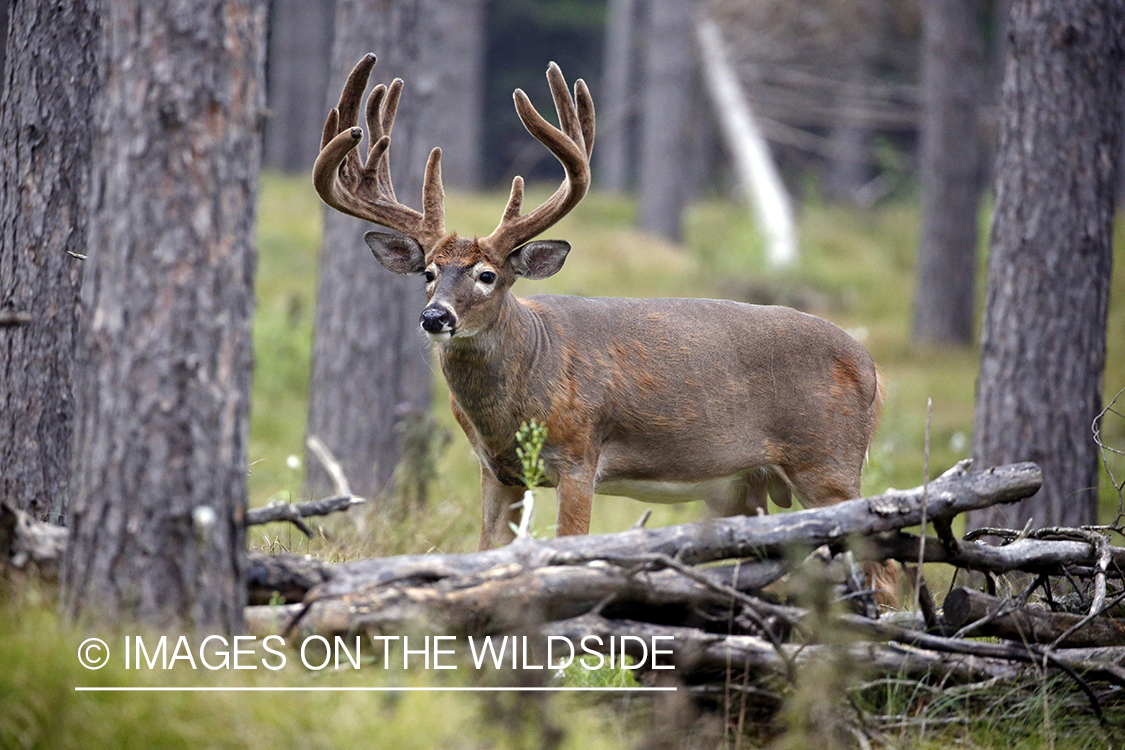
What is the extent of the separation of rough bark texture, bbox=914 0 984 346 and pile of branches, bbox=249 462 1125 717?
10.00m

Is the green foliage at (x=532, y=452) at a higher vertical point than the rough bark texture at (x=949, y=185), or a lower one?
lower

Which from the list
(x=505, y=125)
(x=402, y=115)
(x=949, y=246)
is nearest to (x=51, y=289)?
(x=402, y=115)

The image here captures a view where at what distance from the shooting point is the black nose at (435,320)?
485cm

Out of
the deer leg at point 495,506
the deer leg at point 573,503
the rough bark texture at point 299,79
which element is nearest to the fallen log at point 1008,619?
the deer leg at point 573,503

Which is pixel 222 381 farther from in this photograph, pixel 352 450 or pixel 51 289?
pixel 352 450

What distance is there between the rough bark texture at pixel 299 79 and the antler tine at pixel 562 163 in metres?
19.3

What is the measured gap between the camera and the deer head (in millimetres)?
4977

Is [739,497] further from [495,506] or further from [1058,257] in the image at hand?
[1058,257]

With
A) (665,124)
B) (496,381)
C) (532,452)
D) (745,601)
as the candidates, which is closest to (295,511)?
(532,452)

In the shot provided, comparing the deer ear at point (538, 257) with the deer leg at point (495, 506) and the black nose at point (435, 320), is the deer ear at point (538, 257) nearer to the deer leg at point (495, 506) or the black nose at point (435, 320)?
the black nose at point (435, 320)

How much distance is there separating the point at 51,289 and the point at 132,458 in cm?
176

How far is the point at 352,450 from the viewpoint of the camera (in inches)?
305

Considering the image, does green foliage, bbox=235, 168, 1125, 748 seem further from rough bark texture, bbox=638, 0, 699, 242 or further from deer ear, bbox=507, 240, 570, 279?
deer ear, bbox=507, 240, 570, 279
